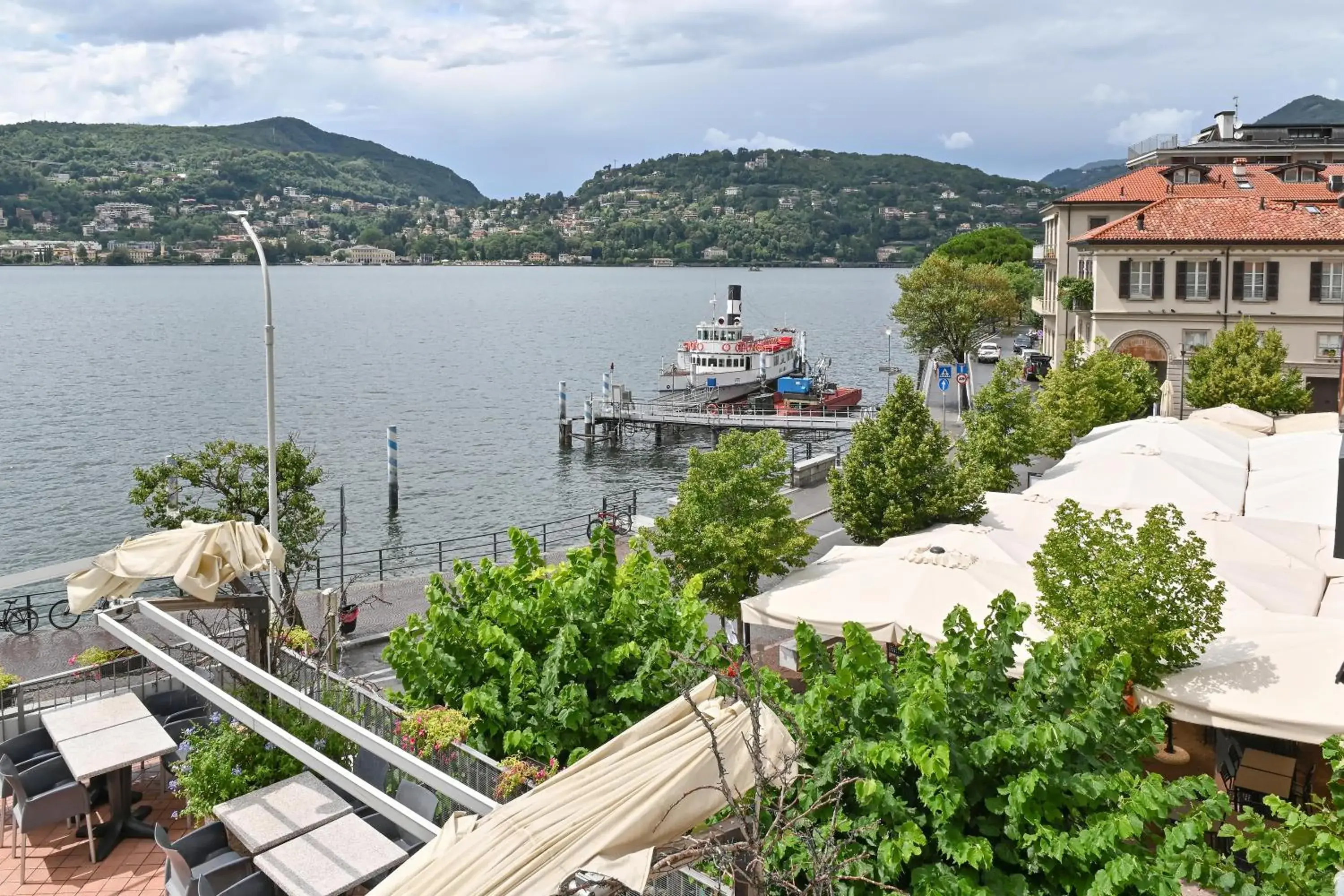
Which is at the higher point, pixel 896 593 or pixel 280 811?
pixel 896 593

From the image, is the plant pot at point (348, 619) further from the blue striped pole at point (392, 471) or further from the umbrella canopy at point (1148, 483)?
the blue striped pole at point (392, 471)

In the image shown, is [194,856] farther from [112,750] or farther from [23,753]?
[23,753]

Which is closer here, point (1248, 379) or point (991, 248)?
point (1248, 379)

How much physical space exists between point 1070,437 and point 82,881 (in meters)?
29.7

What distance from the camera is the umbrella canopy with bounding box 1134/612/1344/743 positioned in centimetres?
1229

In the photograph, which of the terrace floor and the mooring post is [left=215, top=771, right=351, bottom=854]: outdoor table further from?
the mooring post

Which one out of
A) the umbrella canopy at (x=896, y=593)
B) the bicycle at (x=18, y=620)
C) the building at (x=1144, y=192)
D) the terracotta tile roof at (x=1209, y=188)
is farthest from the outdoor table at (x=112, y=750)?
the terracotta tile roof at (x=1209, y=188)

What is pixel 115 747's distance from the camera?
437 inches

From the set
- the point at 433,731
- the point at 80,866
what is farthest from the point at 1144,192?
the point at 80,866

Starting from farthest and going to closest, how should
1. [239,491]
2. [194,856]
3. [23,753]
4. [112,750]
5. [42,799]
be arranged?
[239,491]
[23,753]
[112,750]
[42,799]
[194,856]

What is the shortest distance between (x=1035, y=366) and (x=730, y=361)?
2034 centimetres

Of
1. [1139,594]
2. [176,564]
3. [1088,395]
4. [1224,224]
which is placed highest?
[1224,224]

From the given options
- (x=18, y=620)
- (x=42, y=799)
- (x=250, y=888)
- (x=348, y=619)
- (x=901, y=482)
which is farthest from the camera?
(x=18, y=620)

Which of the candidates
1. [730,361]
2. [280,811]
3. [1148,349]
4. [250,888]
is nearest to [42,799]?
[280,811]
